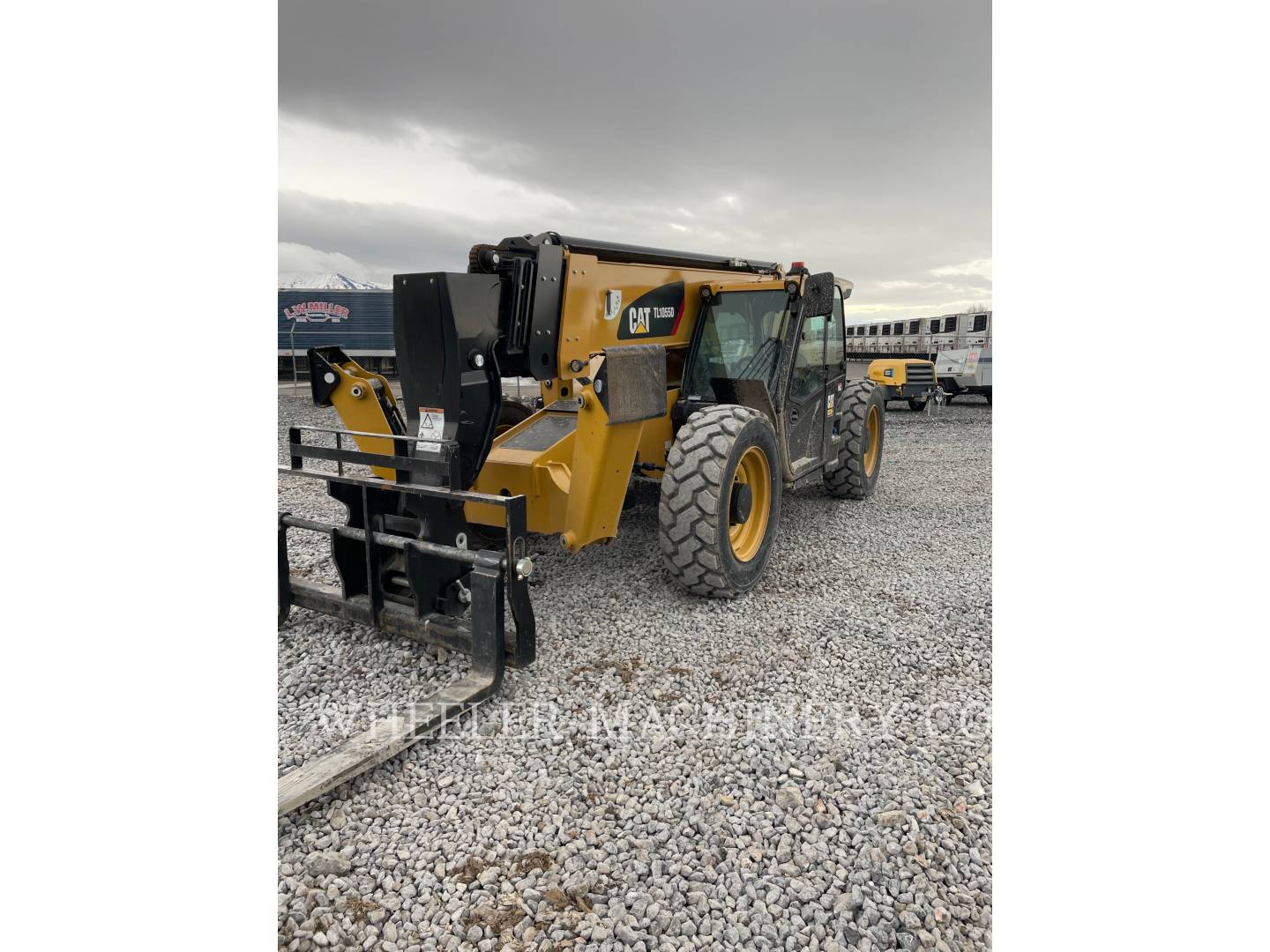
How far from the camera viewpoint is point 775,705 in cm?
344

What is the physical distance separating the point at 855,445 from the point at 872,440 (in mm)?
856

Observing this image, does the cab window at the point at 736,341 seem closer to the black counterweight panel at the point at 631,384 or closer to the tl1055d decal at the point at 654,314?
the tl1055d decal at the point at 654,314

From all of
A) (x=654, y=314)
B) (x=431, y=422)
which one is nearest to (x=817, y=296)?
(x=654, y=314)

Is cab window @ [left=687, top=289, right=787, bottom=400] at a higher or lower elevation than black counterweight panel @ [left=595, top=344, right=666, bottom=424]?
higher

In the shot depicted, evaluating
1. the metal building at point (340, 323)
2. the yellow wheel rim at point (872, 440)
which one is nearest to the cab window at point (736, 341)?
the yellow wheel rim at point (872, 440)

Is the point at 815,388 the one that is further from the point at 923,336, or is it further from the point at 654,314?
the point at 923,336

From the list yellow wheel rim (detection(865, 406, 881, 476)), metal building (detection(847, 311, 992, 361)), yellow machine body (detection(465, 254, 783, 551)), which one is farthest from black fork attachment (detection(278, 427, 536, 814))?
metal building (detection(847, 311, 992, 361))

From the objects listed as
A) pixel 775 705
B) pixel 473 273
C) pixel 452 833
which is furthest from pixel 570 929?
pixel 473 273

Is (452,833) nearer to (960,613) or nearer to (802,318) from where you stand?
(960,613)

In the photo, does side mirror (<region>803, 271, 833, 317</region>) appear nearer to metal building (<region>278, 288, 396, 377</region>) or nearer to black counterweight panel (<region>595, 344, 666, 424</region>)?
black counterweight panel (<region>595, 344, 666, 424</region>)

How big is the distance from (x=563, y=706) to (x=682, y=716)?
544 mm

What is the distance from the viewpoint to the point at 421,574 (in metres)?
3.78

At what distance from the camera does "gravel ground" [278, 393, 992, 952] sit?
7.32ft

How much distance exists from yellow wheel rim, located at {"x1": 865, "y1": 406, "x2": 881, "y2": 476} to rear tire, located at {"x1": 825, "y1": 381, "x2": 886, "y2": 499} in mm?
12
